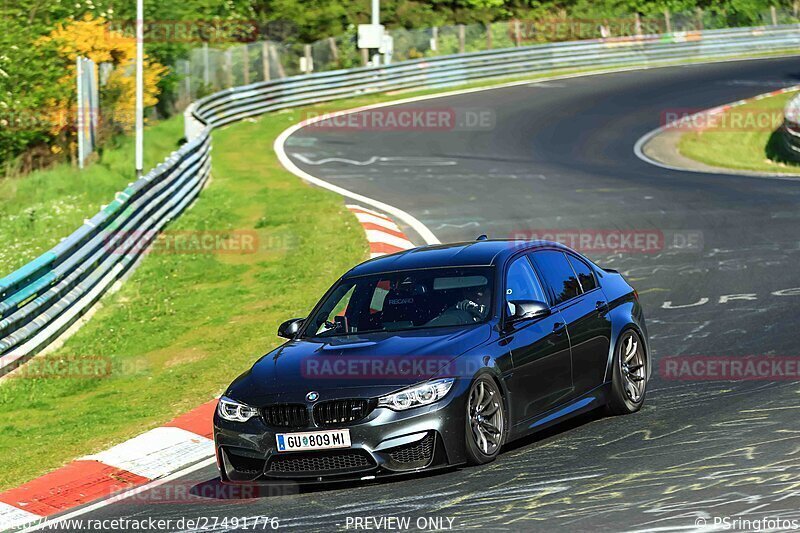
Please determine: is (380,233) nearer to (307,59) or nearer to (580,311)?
(580,311)

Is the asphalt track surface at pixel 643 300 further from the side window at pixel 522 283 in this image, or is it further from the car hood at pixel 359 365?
the side window at pixel 522 283

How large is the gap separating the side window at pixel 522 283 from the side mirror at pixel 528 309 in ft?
0.85

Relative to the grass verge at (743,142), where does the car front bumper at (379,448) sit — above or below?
below

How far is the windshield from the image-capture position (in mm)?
9383

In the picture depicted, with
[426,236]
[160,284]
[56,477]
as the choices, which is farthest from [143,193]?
[56,477]

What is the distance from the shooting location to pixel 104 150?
30391mm

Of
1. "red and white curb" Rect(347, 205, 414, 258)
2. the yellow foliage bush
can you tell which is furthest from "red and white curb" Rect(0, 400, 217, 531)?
the yellow foliage bush

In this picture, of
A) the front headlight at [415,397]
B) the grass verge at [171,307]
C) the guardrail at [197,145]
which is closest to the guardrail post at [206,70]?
the guardrail at [197,145]

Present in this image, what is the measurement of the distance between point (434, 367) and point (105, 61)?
92.5 ft

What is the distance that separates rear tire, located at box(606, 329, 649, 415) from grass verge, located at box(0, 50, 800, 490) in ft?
13.2

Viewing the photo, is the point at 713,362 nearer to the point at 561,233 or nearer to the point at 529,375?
the point at 529,375

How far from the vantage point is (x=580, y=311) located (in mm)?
10195

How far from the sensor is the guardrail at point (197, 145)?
1489 cm

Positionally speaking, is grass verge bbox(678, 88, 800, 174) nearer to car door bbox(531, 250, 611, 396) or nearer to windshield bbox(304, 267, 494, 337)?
car door bbox(531, 250, 611, 396)
